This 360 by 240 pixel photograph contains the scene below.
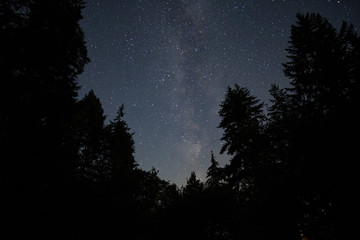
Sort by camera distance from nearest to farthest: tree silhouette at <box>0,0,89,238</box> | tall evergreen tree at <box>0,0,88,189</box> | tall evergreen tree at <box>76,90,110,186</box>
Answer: tree silhouette at <box>0,0,89,238</box> → tall evergreen tree at <box>0,0,88,189</box> → tall evergreen tree at <box>76,90,110,186</box>

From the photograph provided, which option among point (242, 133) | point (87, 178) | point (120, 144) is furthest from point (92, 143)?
point (242, 133)

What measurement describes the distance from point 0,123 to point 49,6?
6.33 metres

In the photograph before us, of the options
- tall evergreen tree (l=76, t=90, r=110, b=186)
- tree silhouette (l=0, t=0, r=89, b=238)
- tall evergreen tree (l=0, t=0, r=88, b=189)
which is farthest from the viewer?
tall evergreen tree (l=76, t=90, r=110, b=186)

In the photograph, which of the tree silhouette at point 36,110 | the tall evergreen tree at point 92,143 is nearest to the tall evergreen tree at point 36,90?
the tree silhouette at point 36,110

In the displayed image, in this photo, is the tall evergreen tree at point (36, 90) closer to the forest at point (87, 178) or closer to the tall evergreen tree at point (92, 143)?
the forest at point (87, 178)

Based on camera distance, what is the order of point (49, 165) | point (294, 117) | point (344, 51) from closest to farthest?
point (49, 165) → point (294, 117) → point (344, 51)

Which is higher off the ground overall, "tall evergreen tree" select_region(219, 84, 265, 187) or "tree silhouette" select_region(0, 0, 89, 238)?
"tall evergreen tree" select_region(219, 84, 265, 187)

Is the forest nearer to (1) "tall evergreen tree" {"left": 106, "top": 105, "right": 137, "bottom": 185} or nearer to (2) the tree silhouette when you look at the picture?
(2) the tree silhouette

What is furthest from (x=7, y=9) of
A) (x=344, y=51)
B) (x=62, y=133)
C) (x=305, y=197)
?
(x=344, y=51)

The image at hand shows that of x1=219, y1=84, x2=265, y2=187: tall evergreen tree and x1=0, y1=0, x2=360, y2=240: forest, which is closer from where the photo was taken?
x1=0, y1=0, x2=360, y2=240: forest

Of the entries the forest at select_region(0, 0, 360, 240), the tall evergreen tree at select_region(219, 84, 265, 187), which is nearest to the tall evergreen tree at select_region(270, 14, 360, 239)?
the forest at select_region(0, 0, 360, 240)

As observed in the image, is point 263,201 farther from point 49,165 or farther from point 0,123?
point 0,123

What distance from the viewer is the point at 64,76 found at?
974cm

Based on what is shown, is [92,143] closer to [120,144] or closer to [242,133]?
[120,144]
